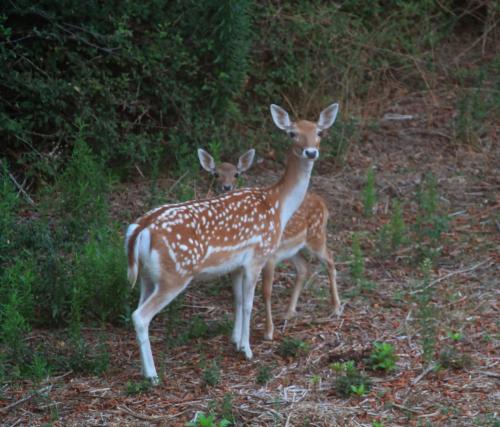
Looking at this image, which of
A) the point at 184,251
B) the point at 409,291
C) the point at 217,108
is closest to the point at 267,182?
the point at 217,108

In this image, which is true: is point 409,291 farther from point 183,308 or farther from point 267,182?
point 267,182

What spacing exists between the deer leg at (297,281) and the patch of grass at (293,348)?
0.82m

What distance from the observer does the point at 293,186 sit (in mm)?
7445

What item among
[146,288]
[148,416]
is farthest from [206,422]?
[146,288]

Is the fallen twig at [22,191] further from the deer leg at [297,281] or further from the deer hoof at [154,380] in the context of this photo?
the deer hoof at [154,380]

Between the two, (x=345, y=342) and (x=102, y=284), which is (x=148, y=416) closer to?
(x=102, y=284)

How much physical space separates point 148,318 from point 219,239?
78cm

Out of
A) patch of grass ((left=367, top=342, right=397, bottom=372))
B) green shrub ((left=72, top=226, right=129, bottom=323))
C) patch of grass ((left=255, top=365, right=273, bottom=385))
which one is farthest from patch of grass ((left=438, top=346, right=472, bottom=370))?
green shrub ((left=72, top=226, right=129, bottom=323))

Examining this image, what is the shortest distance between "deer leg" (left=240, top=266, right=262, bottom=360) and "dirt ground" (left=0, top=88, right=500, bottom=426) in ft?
0.35

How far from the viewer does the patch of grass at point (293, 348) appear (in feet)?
22.4

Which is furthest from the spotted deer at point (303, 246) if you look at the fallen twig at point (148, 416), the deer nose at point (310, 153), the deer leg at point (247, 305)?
the fallen twig at point (148, 416)

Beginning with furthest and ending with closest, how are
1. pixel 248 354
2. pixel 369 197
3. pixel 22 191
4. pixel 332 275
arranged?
pixel 369 197, pixel 22 191, pixel 332 275, pixel 248 354

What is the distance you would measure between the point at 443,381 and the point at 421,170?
177 inches

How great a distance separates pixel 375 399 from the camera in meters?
6.05
